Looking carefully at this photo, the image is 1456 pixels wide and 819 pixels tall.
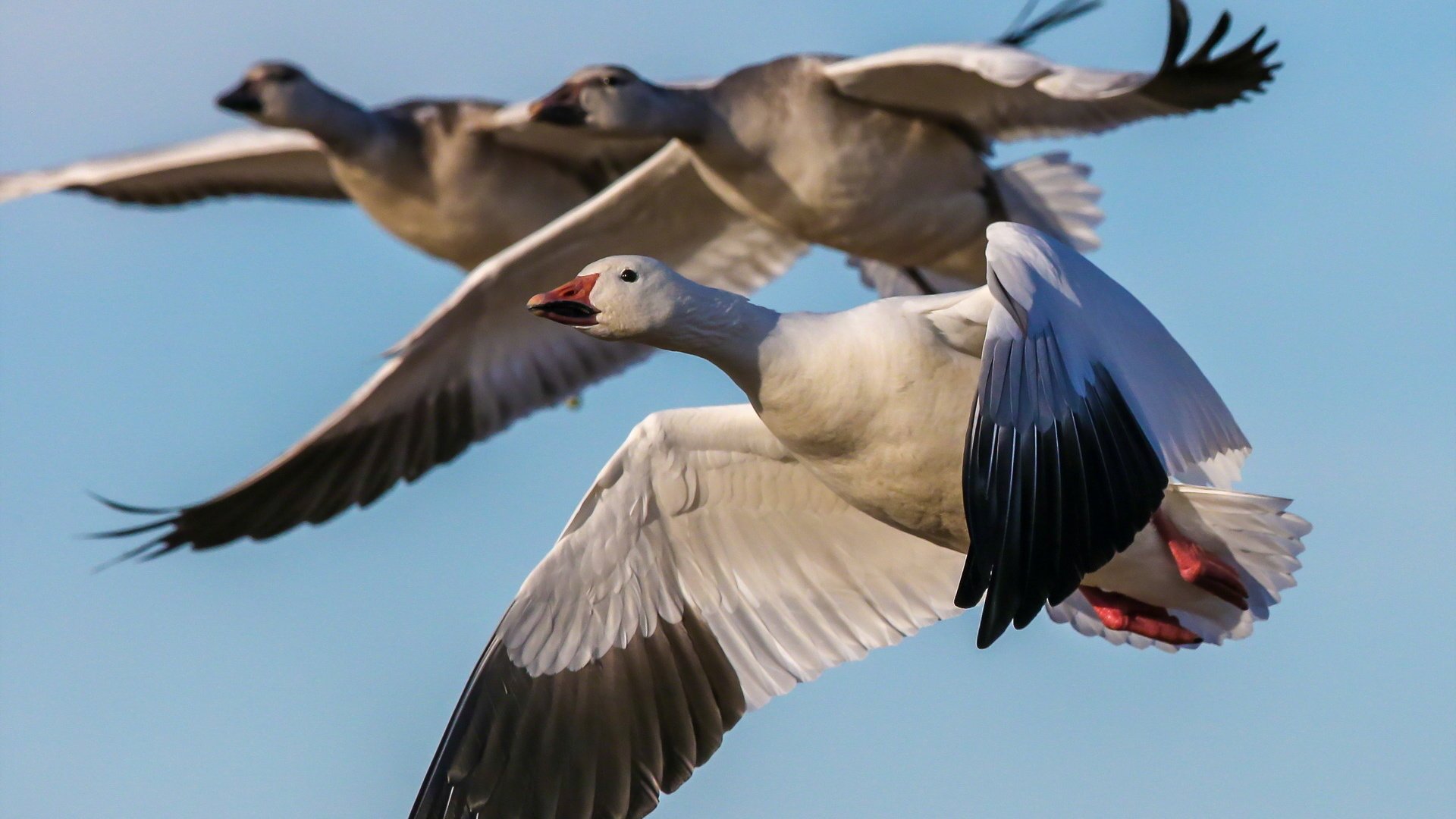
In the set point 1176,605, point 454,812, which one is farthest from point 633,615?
point 1176,605

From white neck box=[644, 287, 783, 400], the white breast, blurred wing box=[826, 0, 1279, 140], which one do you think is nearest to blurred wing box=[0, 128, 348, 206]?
blurred wing box=[826, 0, 1279, 140]

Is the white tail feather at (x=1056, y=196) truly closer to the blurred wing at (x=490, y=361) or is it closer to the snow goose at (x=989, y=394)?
the blurred wing at (x=490, y=361)

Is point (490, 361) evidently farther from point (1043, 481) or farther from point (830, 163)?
point (1043, 481)

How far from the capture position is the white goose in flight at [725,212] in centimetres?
959

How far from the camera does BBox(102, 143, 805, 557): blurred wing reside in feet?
33.3

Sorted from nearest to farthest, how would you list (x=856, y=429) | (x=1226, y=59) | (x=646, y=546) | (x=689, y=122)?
(x=856, y=429), (x=646, y=546), (x=1226, y=59), (x=689, y=122)

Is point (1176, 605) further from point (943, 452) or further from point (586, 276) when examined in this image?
point (586, 276)

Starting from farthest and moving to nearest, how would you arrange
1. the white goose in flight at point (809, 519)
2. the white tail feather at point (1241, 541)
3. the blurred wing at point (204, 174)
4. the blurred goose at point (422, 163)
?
the blurred wing at point (204, 174) → the blurred goose at point (422, 163) → the white tail feather at point (1241, 541) → the white goose in flight at point (809, 519)

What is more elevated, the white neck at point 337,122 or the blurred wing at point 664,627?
the white neck at point 337,122

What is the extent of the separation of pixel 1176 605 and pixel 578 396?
4629 millimetres

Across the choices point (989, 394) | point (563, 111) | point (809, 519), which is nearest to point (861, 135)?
point (563, 111)

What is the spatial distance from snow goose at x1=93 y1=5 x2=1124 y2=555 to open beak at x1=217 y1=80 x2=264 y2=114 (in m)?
1.88

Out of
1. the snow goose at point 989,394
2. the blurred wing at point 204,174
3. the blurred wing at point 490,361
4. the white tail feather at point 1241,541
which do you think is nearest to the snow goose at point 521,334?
the blurred wing at point 490,361

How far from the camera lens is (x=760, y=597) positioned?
6973 millimetres
